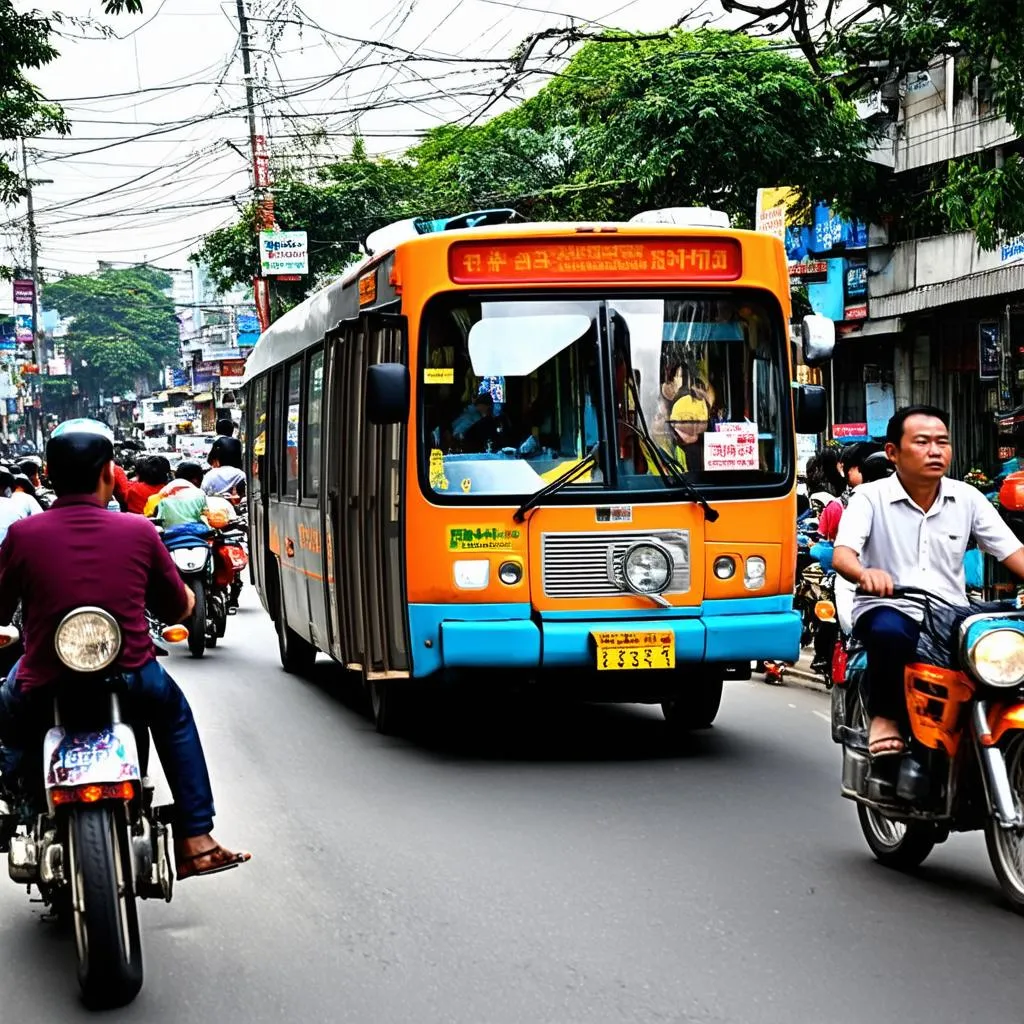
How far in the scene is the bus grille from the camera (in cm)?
902

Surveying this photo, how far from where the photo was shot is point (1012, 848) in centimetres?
578

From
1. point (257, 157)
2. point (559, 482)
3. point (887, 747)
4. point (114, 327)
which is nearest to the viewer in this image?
point (887, 747)

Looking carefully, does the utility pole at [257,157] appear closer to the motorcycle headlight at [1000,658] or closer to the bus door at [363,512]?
the bus door at [363,512]

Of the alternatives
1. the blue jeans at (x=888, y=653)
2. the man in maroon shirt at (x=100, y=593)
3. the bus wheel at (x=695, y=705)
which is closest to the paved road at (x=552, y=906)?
the bus wheel at (x=695, y=705)

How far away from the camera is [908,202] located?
94.0 ft

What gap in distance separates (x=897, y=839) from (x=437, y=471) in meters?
3.55

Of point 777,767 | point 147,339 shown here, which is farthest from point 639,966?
point 147,339

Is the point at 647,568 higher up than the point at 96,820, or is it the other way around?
the point at 647,568

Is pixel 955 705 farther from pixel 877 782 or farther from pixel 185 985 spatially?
pixel 185 985

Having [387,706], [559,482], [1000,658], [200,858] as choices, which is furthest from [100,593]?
[387,706]

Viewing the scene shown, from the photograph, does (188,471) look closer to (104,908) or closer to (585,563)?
(585,563)

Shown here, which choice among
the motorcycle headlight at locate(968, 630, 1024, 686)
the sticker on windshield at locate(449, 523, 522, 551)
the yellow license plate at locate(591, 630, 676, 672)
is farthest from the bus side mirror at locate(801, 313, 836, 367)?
the motorcycle headlight at locate(968, 630, 1024, 686)

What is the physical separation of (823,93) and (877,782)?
902 inches

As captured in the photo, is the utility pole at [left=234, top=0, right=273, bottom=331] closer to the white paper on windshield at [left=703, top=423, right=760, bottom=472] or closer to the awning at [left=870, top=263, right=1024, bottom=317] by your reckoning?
the awning at [left=870, top=263, right=1024, bottom=317]
